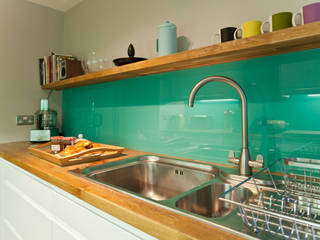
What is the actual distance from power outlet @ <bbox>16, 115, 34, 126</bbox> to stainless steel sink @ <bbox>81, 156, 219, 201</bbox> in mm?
1482

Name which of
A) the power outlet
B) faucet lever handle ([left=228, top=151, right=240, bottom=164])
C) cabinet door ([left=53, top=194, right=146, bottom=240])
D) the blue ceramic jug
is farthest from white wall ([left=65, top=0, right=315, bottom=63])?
cabinet door ([left=53, top=194, right=146, bottom=240])

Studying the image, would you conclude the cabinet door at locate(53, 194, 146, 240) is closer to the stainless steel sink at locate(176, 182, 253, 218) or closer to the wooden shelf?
the stainless steel sink at locate(176, 182, 253, 218)

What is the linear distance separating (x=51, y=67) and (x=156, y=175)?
61.0 inches

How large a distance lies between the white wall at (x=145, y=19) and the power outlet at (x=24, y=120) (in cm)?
82

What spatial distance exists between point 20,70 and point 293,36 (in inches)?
92.1

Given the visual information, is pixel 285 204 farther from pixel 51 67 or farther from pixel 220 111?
pixel 51 67

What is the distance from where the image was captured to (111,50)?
1.85m

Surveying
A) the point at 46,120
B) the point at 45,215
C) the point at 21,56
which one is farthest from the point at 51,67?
the point at 45,215

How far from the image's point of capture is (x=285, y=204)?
0.65 metres

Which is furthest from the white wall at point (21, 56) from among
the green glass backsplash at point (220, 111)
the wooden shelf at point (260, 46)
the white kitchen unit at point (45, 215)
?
the wooden shelf at point (260, 46)

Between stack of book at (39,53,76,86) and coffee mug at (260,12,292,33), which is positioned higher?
stack of book at (39,53,76,86)

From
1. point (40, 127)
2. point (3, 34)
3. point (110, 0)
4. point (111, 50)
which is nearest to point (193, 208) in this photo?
point (111, 50)

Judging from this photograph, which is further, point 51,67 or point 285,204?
point 51,67

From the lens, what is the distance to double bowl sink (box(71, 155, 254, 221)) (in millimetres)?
873
